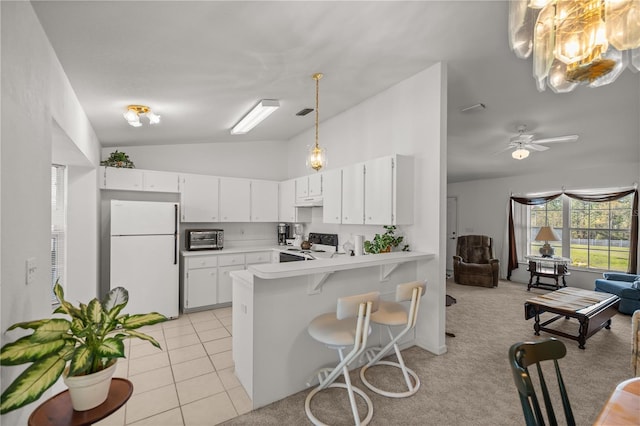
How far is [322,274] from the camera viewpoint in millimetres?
2514

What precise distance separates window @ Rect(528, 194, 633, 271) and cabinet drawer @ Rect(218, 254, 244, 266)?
6654 millimetres

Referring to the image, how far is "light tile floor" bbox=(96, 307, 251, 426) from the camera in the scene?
2.17m

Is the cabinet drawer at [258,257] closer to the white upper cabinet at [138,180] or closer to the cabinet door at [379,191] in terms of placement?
the white upper cabinet at [138,180]

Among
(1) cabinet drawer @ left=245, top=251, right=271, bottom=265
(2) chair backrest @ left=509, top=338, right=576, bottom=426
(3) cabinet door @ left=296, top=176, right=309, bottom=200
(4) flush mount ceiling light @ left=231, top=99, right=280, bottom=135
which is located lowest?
(1) cabinet drawer @ left=245, top=251, right=271, bottom=265

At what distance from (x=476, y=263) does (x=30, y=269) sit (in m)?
7.59

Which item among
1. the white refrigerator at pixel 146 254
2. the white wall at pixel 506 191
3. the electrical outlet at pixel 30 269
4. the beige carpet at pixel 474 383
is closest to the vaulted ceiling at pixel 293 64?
the white wall at pixel 506 191

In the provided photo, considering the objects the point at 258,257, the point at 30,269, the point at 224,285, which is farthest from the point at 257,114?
the point at 30,269

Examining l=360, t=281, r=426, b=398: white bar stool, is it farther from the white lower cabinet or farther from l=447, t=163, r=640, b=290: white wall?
l=447, t=163, r=640, b=290: white wall

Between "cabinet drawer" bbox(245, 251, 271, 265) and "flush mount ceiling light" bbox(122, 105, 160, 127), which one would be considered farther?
"cabinet drawer" bbox(245, 251, 271, 265)

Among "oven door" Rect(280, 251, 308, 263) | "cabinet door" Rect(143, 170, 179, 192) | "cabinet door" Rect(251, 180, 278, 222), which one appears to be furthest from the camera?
"cabinet door" Rect(251, 180, 278, 222)

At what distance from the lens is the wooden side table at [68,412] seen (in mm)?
1201

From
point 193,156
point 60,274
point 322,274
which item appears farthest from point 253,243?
point 322,274

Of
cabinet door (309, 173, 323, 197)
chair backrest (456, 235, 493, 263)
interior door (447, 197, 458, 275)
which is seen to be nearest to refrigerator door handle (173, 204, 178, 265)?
cabinet door (309, 173, 323, 197)

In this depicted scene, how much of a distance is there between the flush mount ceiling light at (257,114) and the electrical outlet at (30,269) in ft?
8.64
